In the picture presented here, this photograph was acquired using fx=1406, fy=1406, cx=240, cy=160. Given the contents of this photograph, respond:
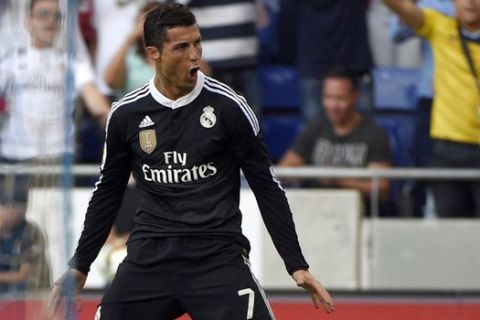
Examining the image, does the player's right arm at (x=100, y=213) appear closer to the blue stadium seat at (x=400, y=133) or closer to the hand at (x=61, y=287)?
the hand at (x=61, y=287)

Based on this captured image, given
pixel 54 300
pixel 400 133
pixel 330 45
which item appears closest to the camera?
pixel 54 300

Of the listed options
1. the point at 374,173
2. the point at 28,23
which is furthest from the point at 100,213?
the point at 374,173

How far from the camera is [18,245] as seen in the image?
264 inches

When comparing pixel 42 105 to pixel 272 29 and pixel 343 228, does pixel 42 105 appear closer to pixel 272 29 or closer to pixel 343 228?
pixel 343 228

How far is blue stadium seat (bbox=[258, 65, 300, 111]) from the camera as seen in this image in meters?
11.5

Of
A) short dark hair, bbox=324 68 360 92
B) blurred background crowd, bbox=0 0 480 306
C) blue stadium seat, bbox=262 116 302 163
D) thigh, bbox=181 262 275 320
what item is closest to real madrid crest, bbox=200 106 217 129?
thigh, bbox=181 262 275 320

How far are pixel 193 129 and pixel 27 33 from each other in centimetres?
201

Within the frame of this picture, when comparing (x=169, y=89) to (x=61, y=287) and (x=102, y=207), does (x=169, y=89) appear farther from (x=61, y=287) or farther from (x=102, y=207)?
(x=61, y=287)

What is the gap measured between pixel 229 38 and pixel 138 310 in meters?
4.76

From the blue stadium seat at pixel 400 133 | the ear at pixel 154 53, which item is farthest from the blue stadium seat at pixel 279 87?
the ear at pixel 154 53

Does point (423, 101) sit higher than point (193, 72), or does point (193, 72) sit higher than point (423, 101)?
point (193, 72)

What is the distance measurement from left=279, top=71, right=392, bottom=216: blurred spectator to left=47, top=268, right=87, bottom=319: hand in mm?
3915

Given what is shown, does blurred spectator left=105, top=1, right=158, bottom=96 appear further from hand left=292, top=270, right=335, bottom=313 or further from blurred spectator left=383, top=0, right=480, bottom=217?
hand left=292, top=270, right=335, bottom=313

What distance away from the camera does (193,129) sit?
6.06 metres
